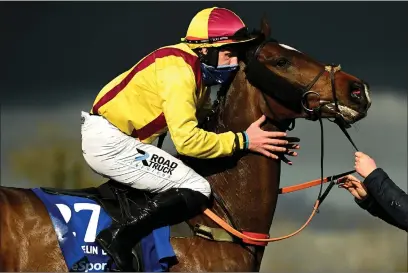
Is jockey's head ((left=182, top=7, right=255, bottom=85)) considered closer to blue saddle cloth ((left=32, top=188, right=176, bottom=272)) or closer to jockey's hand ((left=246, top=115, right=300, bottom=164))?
jockey's hand ((left=246, top=115, right=300, bottom=164))

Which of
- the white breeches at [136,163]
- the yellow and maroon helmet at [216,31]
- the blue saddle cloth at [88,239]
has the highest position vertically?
the yellow and maroon helmet at [216,31]

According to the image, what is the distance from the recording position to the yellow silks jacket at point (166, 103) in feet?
13.0

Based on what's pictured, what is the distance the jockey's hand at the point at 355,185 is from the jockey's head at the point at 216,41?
0.82m

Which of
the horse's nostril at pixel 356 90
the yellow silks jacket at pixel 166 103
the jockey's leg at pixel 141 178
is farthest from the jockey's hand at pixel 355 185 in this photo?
the jockey's leg at pixel 141 178

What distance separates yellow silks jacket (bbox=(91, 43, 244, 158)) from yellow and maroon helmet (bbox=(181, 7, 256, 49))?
73mm

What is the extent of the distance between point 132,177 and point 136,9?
3.07 m

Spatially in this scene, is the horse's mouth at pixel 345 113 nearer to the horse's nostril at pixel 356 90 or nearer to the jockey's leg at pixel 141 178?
the horse's nostril at pixel 356 90

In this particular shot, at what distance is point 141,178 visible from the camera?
412 cm

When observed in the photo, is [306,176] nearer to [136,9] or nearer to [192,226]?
[136,9]

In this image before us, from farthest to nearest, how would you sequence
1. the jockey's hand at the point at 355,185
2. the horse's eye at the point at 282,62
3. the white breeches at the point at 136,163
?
the jockey's hand at the point at 355,185
the horse's eye at the point at 282,62
the white breeches at the point at 136,163

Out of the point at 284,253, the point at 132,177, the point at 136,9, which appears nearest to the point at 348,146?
the point at 284,253

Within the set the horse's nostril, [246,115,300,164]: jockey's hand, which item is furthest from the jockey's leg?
the horse's nostril

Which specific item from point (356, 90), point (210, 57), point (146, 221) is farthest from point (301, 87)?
point (146, 221)

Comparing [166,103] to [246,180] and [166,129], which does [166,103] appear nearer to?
[166,129]
